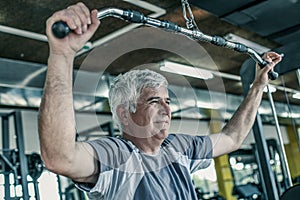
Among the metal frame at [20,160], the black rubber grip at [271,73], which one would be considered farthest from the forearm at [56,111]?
the metal frame at [20,160]

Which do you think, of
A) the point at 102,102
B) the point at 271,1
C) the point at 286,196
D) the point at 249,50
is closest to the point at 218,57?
the point at 102,102

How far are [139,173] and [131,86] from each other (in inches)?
14.5

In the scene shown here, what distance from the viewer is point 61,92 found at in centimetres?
106

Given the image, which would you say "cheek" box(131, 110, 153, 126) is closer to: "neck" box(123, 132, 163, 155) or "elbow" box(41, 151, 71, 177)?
"neck" box(123, 132, 163, 155)

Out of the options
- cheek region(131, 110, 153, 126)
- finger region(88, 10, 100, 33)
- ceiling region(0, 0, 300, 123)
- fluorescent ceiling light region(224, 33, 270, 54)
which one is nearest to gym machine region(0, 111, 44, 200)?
ceiling region(0, 0, 300, 123)

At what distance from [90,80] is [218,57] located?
231 inches

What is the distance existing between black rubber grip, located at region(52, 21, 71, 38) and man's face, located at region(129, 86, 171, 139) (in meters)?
0.68

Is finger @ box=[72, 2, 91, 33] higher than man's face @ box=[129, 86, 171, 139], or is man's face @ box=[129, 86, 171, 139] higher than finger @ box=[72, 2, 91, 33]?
finger @ box=[72, 2, 91, 33]

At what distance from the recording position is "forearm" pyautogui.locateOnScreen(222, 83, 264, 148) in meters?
2.04

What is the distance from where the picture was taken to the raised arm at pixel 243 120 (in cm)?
200

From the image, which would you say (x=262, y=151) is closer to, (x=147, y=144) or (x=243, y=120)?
(x=243, y=120)

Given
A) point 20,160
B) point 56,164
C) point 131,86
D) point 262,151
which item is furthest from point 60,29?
point 20,160

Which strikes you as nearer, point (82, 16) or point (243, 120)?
point (82, 16)

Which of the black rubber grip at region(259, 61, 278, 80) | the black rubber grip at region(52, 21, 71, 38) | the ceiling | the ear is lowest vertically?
the ear
